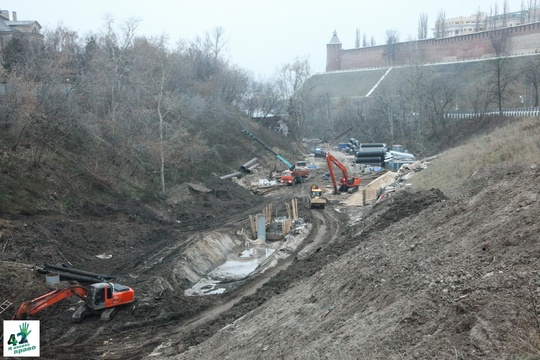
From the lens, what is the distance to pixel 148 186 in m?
31.1

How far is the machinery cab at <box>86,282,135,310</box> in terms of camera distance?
1537 cm

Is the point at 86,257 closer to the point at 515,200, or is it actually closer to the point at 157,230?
the point at 157,230

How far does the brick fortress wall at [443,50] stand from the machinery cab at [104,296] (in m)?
58.9

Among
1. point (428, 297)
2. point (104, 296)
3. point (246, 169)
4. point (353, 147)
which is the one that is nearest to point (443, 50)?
point (353, 147)

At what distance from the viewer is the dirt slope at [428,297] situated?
735cm

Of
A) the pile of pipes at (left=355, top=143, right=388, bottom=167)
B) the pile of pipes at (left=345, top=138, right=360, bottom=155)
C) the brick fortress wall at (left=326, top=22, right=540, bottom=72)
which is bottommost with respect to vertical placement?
the pile of pipes at (left=355, top=143, right=388, bottom=167)

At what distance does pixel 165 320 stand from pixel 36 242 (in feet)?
24.5

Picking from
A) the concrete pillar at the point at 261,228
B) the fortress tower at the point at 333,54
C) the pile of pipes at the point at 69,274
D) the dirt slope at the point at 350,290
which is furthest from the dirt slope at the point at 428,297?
the fortress tower at the point at 333,54

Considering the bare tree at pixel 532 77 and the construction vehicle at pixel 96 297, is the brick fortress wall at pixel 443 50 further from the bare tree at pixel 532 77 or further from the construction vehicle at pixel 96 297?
the construction vehicle at pixel 96 297

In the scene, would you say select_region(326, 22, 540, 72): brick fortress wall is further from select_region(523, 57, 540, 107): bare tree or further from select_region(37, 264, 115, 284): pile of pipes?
select_region(37, 264, 115, 284): pile of pipes

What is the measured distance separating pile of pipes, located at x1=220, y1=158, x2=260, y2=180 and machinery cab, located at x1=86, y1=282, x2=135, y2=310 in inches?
933

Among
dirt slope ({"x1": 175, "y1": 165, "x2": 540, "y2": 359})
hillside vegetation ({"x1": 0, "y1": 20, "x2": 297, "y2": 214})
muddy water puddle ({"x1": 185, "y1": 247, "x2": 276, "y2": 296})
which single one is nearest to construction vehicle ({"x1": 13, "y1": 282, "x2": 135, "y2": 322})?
muddy water puddle ({"x1": 185, "y1": 247, "x2": 276, "y2": 296})

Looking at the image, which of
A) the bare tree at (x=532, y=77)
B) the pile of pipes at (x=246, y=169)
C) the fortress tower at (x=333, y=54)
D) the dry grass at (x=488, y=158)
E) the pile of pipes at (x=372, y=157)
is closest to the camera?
the dry grass at (x=488, y=158)

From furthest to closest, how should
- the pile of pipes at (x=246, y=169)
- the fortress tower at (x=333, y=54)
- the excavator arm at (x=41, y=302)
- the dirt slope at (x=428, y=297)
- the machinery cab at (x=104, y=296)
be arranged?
the fortress tower at (x=333, y=54) → the pile of pipes at (x=246, y=169) → the machinery cab at (x=104, y=296) → the excavator arm at (x=41, y=302) → the dirt slope at (x=428, y=297)
